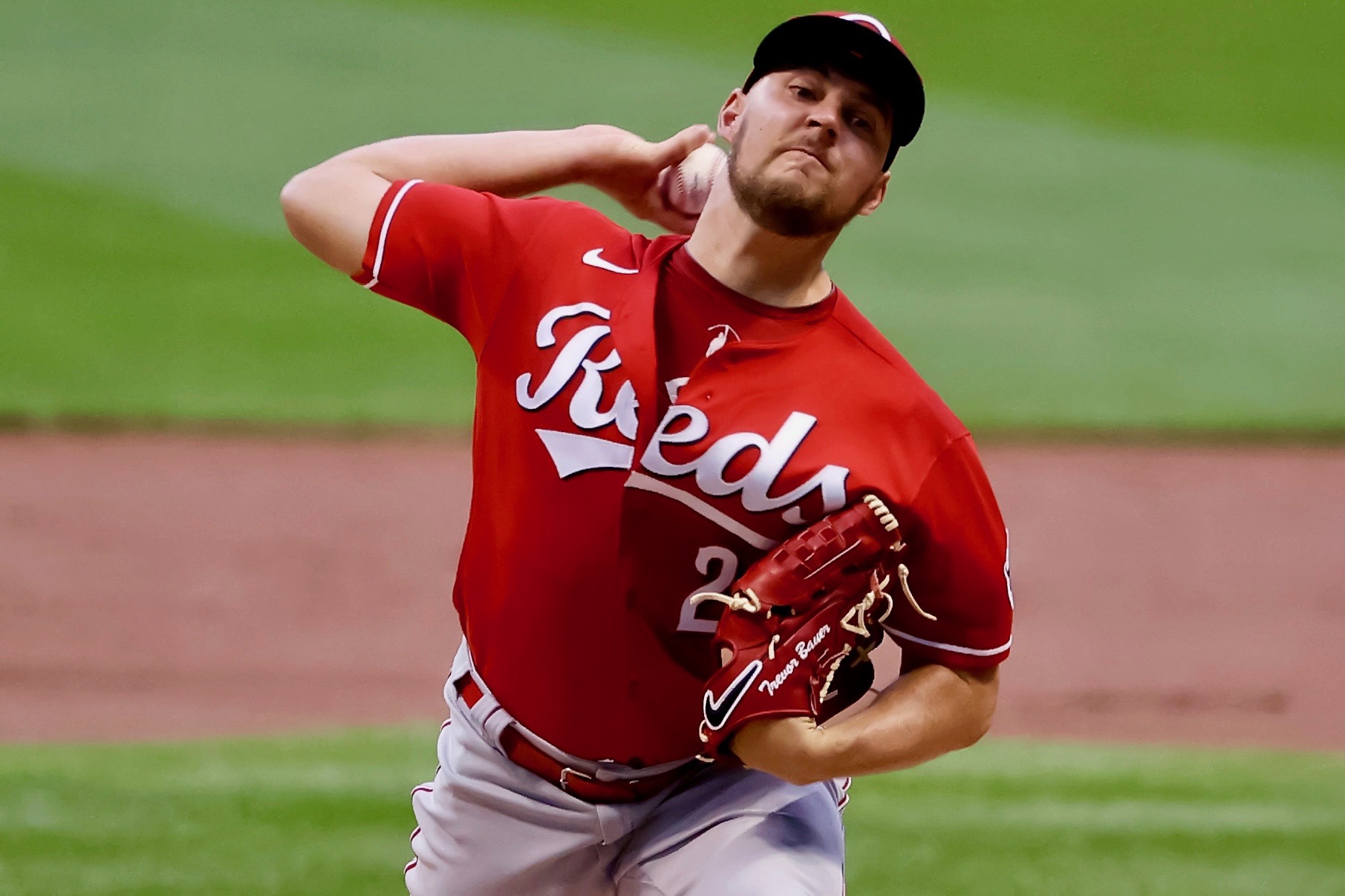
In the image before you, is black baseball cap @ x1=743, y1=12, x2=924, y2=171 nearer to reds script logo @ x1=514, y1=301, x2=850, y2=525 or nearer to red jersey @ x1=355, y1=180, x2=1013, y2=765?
red jersey @ x1=355, y1=180, x2=1013, y2=765

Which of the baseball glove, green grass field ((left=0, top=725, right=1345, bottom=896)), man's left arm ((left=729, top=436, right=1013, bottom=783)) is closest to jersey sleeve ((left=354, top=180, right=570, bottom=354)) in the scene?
the baseball glove

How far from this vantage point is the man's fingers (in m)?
2.91

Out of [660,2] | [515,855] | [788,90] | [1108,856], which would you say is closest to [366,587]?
[1108,856]

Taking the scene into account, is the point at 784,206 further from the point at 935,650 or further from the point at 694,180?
the point at 935,650

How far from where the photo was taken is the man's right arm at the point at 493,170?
2.80 m

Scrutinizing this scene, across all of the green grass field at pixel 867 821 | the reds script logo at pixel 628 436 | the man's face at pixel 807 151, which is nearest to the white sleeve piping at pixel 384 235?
the reds script logo at pixel 628 436

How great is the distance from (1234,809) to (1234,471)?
363 centimetres

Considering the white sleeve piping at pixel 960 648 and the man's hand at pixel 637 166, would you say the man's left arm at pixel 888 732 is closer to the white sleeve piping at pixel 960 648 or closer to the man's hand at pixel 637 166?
the white sleeve piping at pixel 960 648

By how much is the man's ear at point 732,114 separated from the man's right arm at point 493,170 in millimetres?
82

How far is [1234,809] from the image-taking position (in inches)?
204

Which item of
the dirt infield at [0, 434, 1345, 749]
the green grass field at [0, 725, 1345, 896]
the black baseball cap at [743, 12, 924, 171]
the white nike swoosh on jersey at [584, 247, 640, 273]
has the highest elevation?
the black baseball cap at [743, 12, 924, 171]

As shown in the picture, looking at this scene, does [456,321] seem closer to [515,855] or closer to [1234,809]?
[515,855]

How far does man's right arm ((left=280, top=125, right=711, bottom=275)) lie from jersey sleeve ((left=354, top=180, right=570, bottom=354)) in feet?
0.19

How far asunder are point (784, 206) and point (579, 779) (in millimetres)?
1044
